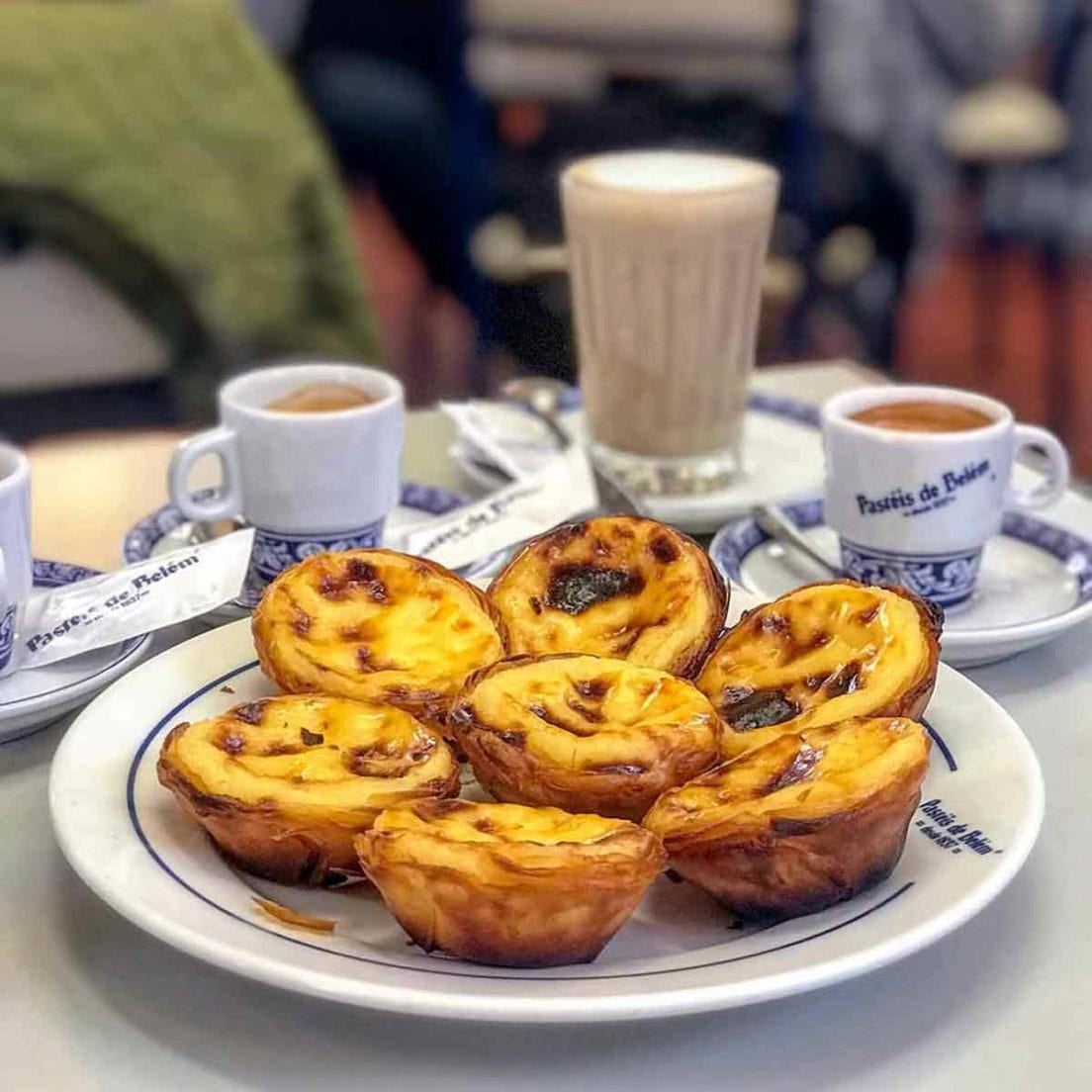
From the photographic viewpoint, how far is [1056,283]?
320 centimetres

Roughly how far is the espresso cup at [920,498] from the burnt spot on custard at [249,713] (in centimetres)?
38

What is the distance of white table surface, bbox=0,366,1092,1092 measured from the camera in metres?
0.53

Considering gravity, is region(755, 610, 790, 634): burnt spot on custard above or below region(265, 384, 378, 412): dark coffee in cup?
above

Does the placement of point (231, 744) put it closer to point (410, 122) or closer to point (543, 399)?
point (543, 399)

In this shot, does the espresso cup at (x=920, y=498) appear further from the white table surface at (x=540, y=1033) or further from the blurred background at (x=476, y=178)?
the blurred background at (x=476, y=178)

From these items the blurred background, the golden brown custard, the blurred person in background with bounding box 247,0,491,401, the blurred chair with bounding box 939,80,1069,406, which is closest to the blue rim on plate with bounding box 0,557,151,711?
the golden brown custard

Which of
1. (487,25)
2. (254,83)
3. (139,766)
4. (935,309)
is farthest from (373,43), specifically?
(139,766)

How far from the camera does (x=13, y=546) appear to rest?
2.53ft

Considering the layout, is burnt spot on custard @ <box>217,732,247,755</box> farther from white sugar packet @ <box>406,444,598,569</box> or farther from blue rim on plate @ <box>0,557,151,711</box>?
white sugar packet @ <box>406,444,598,569</box>

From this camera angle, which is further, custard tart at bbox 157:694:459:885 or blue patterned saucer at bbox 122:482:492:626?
blue patterned saucer at bbox 122:482:492:626

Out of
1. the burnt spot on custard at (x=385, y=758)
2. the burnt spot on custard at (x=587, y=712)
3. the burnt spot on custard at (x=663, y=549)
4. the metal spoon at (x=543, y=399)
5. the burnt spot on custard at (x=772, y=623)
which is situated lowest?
the metal spoon at (x=543, y=399)

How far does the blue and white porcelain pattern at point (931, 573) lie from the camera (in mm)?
870

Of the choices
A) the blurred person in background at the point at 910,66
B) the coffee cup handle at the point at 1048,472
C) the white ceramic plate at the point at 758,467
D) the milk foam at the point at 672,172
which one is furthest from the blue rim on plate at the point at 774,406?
the blurred person in background at the point at 910,66

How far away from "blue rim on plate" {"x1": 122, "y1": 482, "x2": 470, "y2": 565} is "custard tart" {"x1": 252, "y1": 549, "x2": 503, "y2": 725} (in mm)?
226
